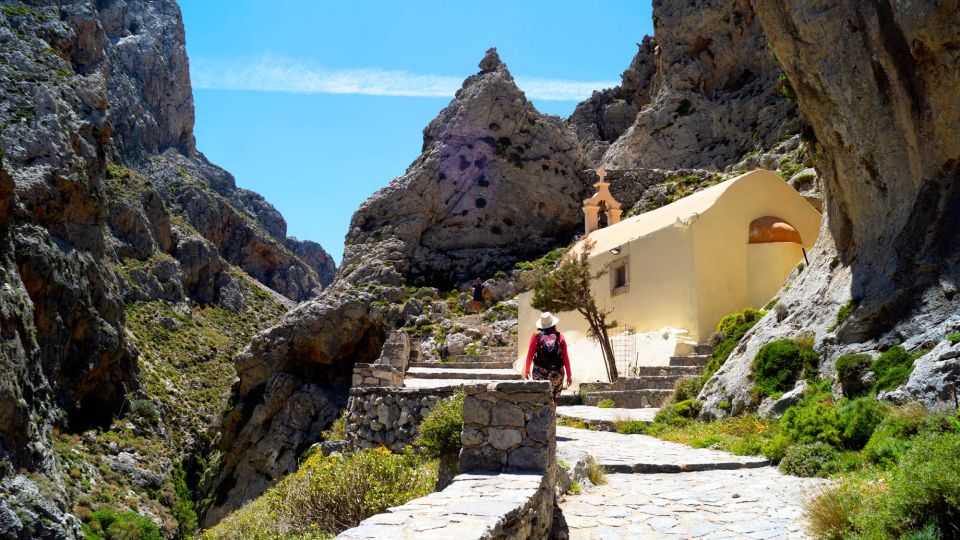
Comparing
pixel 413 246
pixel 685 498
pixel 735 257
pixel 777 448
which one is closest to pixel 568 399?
pixel 735 257

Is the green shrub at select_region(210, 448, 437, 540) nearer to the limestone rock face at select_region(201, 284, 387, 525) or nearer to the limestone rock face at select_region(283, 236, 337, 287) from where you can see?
the limestone rock face at select_region(201, 284, 387, 525)

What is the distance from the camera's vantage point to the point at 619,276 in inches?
1023

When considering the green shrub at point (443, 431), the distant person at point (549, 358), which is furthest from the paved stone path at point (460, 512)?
the distant person at point (549, 358)

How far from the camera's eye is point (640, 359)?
22547mm

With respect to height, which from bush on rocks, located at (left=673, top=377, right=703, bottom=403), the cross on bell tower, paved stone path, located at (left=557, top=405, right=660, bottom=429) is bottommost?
paved stone path, located at (left=557, top=405, right=660, bottom=429)

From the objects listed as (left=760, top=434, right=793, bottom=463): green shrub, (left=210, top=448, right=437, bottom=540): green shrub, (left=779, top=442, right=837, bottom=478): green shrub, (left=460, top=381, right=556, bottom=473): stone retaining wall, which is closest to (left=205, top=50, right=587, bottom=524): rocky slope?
(left=210, top=448, right=437, bottom=540): green shrub

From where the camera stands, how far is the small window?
24953 mm

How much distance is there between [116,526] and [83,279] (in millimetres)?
17574

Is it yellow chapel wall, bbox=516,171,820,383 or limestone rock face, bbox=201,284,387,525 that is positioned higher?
yellow chapel wall, bbox=516,171,820,383

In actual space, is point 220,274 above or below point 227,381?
above

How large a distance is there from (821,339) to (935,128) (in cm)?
400

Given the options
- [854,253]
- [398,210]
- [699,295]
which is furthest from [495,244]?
[854,253]

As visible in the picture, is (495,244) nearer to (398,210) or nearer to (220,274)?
(398,210)

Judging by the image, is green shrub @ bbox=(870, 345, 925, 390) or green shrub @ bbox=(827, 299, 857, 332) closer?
green shrub @ bbox=(870, 345, 925, 390)
